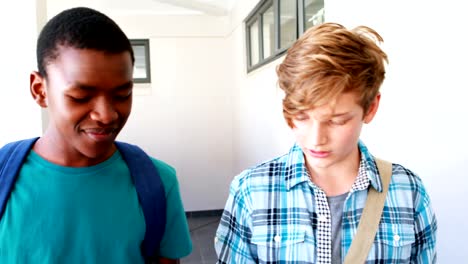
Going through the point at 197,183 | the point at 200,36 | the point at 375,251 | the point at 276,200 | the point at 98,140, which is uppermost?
the point at 200,36

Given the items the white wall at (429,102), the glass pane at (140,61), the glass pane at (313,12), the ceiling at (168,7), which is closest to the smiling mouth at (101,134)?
the white wall at (429,102)

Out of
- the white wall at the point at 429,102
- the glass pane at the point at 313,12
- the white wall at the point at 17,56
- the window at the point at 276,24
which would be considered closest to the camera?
the white wall at the point at 429,102

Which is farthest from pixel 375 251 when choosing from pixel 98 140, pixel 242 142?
pixel 242 142

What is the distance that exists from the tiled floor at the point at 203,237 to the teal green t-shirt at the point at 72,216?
299 cm

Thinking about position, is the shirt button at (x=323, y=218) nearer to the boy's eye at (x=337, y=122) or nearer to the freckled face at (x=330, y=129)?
the freckled face at (x=330, y=129)

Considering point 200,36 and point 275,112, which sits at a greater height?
point 200,36

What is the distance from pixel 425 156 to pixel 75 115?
120 centimetres

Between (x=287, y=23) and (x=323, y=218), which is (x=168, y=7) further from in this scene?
(x=323, y=218)

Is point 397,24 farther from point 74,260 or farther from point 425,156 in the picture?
point 74,260

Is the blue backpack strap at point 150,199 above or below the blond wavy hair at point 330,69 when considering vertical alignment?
below

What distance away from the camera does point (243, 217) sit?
1.01 m

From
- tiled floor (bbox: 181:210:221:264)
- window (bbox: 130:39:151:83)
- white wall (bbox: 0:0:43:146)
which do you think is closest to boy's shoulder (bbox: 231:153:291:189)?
white wall (bbox: 0:0:43:146)

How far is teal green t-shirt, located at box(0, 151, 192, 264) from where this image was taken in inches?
33.2

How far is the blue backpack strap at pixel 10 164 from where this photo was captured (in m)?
0.85
